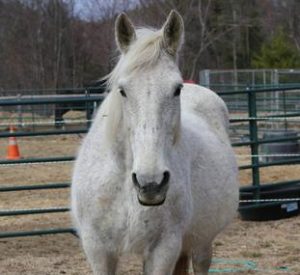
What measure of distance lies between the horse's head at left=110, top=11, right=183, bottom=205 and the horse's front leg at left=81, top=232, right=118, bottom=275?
49 cm

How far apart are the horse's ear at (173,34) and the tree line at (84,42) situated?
89.3ft

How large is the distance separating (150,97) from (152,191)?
409 mm

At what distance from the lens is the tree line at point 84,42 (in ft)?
106

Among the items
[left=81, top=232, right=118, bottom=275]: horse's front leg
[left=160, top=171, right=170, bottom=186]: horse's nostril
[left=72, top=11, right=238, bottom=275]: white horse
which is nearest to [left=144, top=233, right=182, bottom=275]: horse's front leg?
[left=72, top=11, right=238, bottom=275]: white horse

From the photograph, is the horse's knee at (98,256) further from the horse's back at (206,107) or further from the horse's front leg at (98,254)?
the horse's back at (206,107)

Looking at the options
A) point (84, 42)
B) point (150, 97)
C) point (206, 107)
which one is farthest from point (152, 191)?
point (84, 42)

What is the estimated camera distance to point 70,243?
6617mm

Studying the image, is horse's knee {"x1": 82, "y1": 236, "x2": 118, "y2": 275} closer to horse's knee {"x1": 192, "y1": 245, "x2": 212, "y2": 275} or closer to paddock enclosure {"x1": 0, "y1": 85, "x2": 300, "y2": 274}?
paddock enclosure {"x1": 0, "y1": 85, "x2": 300, "y2": 274}

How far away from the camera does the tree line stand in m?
32.2

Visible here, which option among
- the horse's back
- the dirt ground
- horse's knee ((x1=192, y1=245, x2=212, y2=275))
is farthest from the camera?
the dirt ground

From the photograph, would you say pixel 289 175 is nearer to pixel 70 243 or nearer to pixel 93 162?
pixel 70 243

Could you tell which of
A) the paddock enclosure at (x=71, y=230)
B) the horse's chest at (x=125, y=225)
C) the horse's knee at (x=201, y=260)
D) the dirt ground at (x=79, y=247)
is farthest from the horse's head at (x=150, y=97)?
the dirt ground at (x=79, y=247)

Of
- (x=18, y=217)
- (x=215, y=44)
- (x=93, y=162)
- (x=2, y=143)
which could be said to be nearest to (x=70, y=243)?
(x=18, y=217)

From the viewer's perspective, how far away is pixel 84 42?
112 ft
